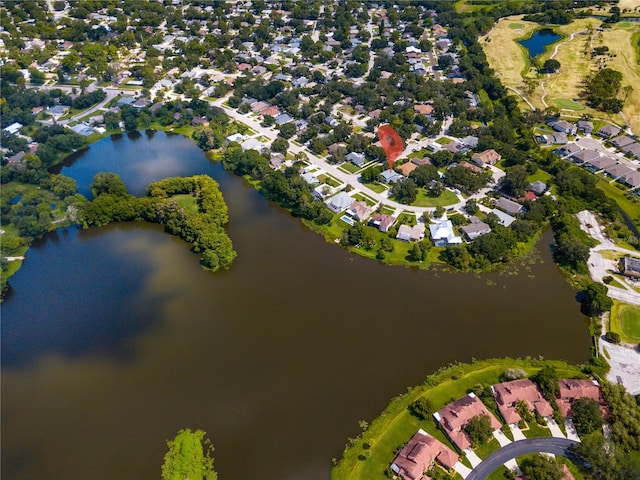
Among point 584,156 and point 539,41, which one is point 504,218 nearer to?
point 584,156

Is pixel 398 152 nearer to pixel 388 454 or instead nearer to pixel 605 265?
pixel 605 265

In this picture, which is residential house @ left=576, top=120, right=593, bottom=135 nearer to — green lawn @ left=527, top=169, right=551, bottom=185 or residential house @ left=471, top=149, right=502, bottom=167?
green lawn @ left=527, top=169, right=551, bottom=185

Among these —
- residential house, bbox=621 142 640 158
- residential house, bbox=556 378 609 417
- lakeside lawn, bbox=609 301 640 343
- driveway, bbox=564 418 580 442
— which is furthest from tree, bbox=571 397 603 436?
residential house, bbox=621 142 640 158

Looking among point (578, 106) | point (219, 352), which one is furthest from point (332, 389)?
point (578, 106)

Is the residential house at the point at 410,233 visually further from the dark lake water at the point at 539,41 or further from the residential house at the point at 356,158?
the dark lake water at the point at 539,41

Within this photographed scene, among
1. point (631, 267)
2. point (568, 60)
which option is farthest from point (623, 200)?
point (568, 60)

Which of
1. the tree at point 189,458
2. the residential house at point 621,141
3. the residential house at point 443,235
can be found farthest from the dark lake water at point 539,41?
the tree at point 189,458
